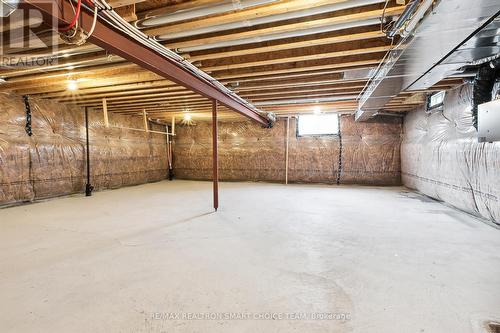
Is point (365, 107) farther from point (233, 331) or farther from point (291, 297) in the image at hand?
point (233, 331)

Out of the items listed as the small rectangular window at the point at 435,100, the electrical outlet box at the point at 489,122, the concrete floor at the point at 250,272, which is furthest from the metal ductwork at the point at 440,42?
the concrete floor at the point at 250,272

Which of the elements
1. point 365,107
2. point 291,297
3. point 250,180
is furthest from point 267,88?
point 250,180

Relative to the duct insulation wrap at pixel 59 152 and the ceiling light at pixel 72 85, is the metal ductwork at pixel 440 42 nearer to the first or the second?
the ceiling light at pixel 72 85

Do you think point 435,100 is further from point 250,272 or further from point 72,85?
point 72,85

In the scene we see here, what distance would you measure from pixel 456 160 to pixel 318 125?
3698mm

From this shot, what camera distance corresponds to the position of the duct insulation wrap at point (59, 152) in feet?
13.8

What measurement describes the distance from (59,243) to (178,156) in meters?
5.90

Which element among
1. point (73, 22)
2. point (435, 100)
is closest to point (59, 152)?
point (73, 22)

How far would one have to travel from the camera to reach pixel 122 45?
1997mm

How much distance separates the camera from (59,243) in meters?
2.35

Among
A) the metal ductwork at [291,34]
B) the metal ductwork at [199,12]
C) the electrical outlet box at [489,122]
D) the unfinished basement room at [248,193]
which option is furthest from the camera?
the electrical outlet box at [489,122]

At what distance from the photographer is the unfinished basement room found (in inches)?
54.9

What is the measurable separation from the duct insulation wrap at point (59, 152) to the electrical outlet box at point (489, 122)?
6.96m

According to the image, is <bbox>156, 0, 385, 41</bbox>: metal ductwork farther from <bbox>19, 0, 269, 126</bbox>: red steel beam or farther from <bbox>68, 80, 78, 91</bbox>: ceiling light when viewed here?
<bbox>68, 80, 78, 91</bbox>: ceiling light
